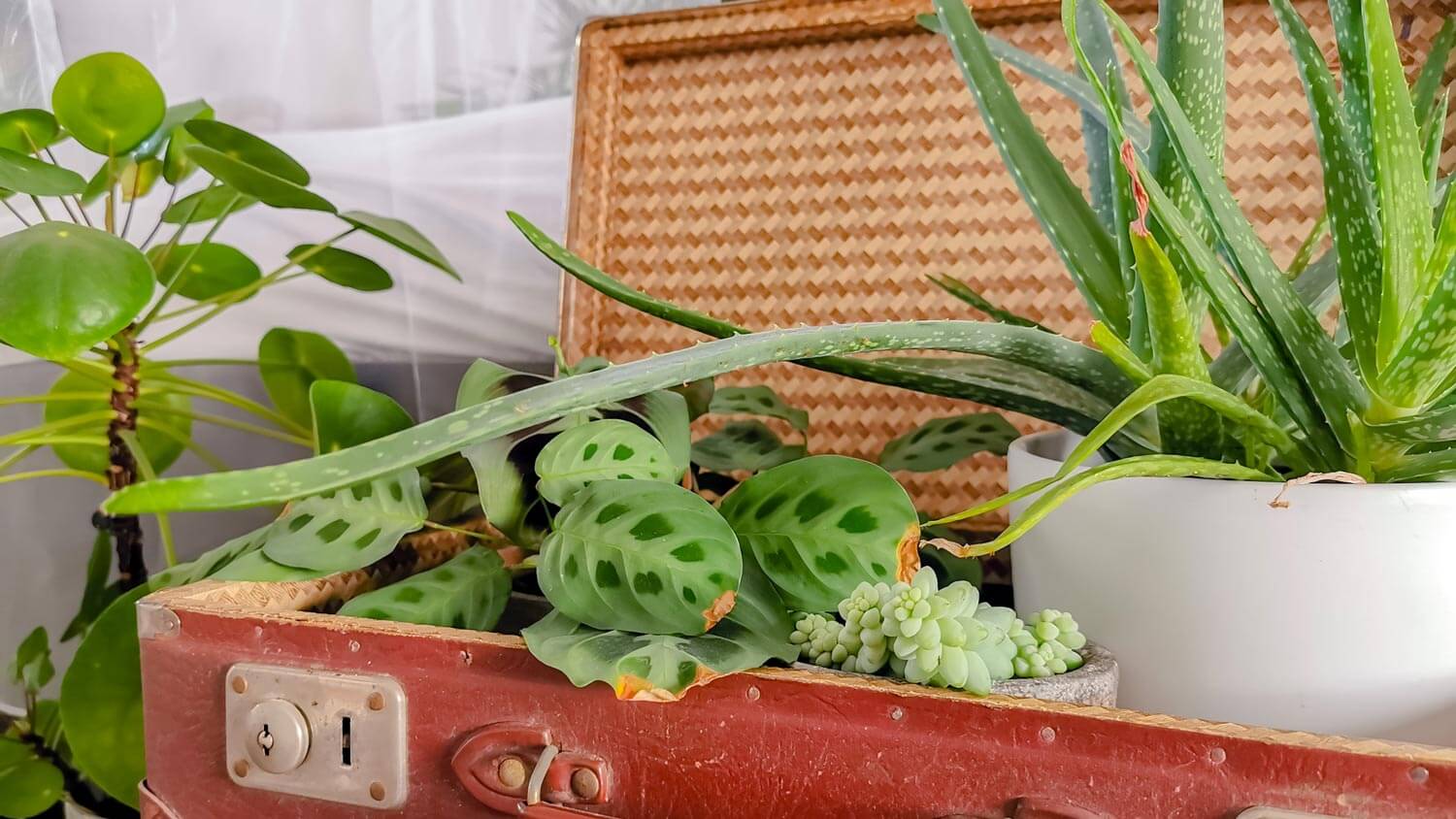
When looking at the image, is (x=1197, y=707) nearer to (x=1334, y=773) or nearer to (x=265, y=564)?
(x=1334, y=773)

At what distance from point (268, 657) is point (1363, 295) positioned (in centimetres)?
42

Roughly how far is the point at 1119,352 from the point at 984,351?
51 mm

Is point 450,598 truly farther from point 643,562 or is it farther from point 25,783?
point 25,783

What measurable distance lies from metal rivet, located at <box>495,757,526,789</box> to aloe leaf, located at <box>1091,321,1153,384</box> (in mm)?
243

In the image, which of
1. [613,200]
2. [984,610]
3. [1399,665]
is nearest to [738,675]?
[984,610]

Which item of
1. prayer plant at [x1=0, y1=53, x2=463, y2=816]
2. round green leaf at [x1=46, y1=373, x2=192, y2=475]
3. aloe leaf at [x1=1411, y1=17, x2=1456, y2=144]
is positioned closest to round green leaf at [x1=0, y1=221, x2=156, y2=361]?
prayer plant at [x1=0, y1=53, x2=463, y2=816]

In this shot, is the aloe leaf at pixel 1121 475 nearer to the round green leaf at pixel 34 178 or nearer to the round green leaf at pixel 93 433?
the round green leaf at pixel 34 178

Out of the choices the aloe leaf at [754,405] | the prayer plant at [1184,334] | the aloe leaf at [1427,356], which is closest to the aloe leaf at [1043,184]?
the prayer plant at [1184,334]

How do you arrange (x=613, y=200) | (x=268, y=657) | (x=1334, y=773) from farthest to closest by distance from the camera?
(x=613, y=200), (x=268, y=657), (x=1334, y=773)

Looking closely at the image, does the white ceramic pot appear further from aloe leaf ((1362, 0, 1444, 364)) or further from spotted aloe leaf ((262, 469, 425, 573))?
spotted aloe leaf ((262, 469, 425, 573))

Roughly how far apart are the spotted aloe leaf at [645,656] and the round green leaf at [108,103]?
0.43m

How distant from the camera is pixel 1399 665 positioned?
30 cm

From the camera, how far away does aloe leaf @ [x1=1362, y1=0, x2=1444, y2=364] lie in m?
0.29

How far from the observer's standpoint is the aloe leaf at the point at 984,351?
1.12 ft
